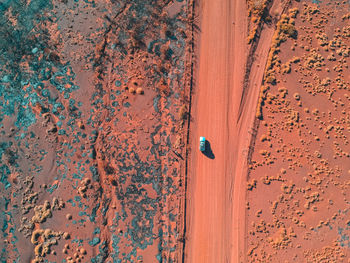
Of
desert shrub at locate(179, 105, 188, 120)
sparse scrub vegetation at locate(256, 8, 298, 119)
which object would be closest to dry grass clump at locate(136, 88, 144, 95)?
desert shrub at locate(179, 105, 188, 120)

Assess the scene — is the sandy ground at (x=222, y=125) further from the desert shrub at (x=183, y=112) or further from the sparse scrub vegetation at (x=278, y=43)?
the desert shrub at (x=183, y=112)

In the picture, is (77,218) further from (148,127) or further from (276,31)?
(276,31)

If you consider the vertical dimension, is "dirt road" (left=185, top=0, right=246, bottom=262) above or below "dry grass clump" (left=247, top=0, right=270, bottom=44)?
below

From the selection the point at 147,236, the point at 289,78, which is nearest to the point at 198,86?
the point at 289,78

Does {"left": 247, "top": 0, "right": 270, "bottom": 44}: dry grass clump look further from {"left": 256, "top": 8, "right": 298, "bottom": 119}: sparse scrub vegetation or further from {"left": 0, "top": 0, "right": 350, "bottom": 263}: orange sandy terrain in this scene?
{"left": 256, "top": 8, "right": 298, "bottom": 119}: sparse scrub vegetation

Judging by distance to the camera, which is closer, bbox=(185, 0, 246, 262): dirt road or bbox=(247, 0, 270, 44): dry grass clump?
bbox=(185, 0, 246, 262): dirt road

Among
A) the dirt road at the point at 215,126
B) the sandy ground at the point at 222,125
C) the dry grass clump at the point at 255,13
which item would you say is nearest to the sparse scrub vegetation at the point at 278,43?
the sandy ground at the point at 222,125

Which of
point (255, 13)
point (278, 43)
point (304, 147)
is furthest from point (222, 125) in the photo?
point (255, 13)
